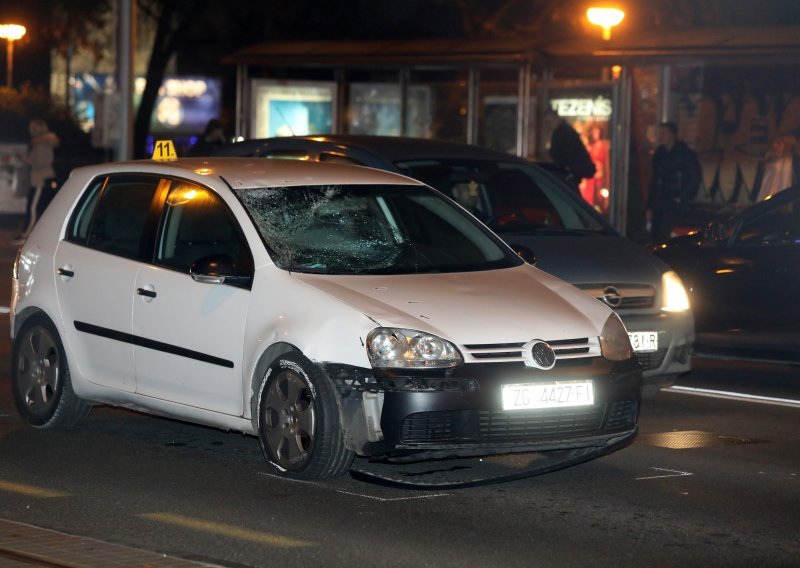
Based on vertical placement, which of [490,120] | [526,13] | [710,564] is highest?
[526,13]

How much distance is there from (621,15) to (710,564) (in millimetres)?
16744

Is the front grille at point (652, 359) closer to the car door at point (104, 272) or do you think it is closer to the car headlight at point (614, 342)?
the car headlight at point (614, 342)

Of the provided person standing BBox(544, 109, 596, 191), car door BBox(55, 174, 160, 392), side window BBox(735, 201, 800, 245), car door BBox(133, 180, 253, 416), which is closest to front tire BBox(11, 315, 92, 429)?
car door BBox(55, 174, 160, 392)

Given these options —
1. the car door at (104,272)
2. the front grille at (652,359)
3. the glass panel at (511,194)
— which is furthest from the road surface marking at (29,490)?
the glass panel at (511,194)

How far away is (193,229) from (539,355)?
209 cm

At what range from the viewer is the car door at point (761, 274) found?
36.3 ft

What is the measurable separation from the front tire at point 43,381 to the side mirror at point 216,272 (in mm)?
1367

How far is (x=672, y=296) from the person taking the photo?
10.1 m

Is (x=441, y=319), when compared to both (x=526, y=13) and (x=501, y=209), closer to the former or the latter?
(x=501, y=209)

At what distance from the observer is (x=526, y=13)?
1325 inches

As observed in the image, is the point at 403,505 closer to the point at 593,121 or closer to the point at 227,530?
the point at 227,530

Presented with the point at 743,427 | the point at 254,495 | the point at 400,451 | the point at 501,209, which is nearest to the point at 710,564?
the point at 400,451

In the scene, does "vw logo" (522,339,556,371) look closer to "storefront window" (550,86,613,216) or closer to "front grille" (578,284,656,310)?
"front grille" (578,284,656,310)

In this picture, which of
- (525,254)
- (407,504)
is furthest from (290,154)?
(407,504)
